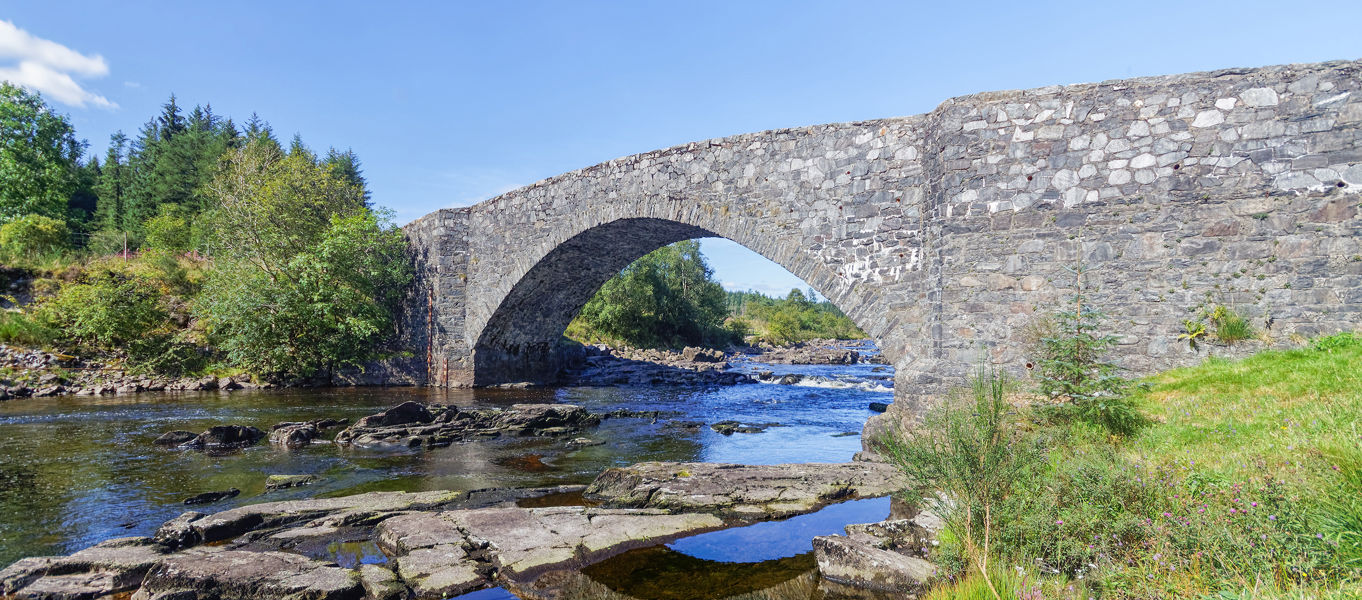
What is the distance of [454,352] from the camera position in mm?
18516

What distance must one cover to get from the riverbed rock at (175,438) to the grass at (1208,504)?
1073cm

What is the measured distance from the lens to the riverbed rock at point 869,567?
409 cm

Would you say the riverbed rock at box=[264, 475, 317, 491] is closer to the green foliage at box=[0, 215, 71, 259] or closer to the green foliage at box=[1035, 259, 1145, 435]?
the green foliage at box=[1035, 259, 1145, 435]

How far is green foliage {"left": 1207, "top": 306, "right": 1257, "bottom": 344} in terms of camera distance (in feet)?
23.5

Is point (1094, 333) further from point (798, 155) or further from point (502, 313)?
point (502, 313)

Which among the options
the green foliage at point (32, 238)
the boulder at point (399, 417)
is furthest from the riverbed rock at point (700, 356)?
the green foliage at point (32, 238)

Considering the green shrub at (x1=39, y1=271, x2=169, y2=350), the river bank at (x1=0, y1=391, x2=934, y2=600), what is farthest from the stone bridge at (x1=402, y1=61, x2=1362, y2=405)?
the green shrub at (x1=39, y1=271, x2=169, y2=350)

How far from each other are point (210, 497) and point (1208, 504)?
8418mm

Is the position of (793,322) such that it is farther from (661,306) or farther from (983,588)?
(983,588)

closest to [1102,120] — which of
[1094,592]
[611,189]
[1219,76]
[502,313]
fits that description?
[1219,76]

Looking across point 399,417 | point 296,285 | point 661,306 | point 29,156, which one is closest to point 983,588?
point 399,417

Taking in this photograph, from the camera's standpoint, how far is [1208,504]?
3445 millimetres

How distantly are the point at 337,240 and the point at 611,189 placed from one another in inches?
361

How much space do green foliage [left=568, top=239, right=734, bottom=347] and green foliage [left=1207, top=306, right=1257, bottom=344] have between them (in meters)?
26.3
